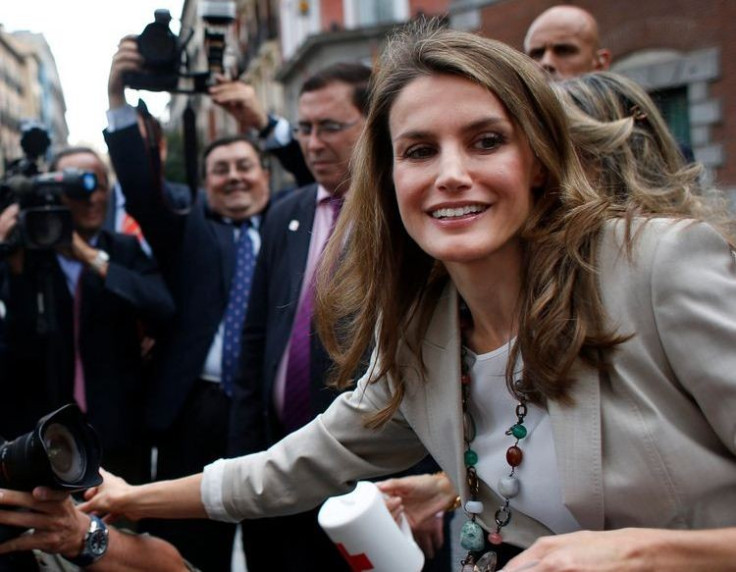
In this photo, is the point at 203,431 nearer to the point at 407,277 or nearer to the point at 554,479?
the point at 407,277

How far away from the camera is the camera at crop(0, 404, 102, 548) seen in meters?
2.03

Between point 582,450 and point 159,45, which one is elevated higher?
point 159,45

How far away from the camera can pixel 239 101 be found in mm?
4070

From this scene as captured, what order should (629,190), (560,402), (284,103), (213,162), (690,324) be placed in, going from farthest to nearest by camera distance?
(284,103) → (213,162) → (629,190) → (560,402) → (690,324)

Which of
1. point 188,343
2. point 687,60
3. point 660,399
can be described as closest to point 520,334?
point 660,399

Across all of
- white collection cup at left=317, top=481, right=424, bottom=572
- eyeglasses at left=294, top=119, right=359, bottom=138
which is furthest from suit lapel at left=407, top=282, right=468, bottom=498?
eyeglasses at left=294, top=119, right=359, bottom=138

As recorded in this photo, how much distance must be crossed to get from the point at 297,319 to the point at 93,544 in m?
1.08

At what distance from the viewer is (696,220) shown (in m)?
1.63

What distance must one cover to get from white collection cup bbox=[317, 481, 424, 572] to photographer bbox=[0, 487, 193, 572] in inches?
21.8

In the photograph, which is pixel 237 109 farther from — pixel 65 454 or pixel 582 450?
pixel 582 450

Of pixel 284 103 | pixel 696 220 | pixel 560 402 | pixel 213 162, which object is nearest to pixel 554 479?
pixel 560 402

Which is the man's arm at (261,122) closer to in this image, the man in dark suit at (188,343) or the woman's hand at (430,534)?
the man in dark suit at (188,343)

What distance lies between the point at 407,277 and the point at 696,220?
649 millimetres

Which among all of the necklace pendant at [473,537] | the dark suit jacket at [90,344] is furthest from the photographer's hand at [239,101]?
the necklace pendant at [473,537]
